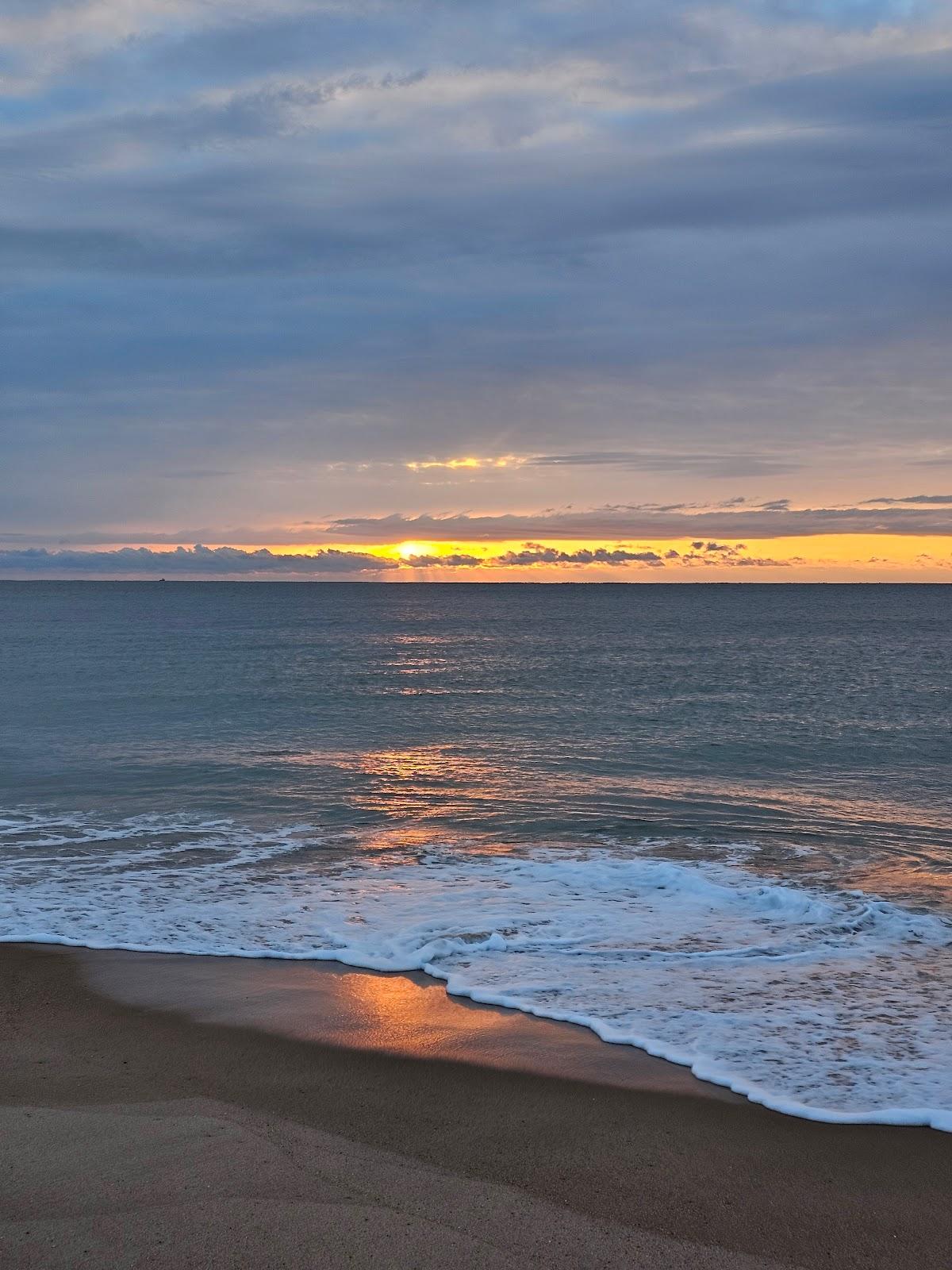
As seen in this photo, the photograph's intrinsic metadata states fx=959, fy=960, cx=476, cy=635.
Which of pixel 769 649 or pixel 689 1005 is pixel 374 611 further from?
pixel 689 1005

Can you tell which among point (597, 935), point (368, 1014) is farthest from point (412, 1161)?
point (597, 935)

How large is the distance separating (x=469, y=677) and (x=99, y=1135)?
42.3 m

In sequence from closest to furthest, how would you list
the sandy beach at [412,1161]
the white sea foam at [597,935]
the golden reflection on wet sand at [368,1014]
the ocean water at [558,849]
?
the sandy beach at [412,1161]
the golden reflection on wet sand at [368,1014]
the white sea foam at [597,935]
the ocean water at [558,849]

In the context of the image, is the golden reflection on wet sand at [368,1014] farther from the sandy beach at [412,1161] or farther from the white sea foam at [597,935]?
the white sea foam at [597,935]

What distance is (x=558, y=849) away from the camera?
627 inches

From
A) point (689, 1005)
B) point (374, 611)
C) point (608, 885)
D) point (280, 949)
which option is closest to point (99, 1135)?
point (280, 949)

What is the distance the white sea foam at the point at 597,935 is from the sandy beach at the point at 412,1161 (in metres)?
0.72

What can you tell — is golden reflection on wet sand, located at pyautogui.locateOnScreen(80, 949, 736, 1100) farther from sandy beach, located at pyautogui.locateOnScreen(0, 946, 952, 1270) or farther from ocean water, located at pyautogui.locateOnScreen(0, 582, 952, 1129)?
ocean water, located at pyautogui.locateOnScreen(0, 582, 952, 1129)

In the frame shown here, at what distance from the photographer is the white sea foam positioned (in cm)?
803

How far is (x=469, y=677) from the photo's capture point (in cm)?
4844

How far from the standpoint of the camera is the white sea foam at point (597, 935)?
803 cm

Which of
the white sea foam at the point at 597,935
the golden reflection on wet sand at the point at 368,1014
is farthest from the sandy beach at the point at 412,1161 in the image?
the white sea foam at the point at 597,935

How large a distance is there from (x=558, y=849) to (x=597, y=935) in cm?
453

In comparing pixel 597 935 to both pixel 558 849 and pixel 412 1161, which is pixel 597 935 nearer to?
pixel 558 849
